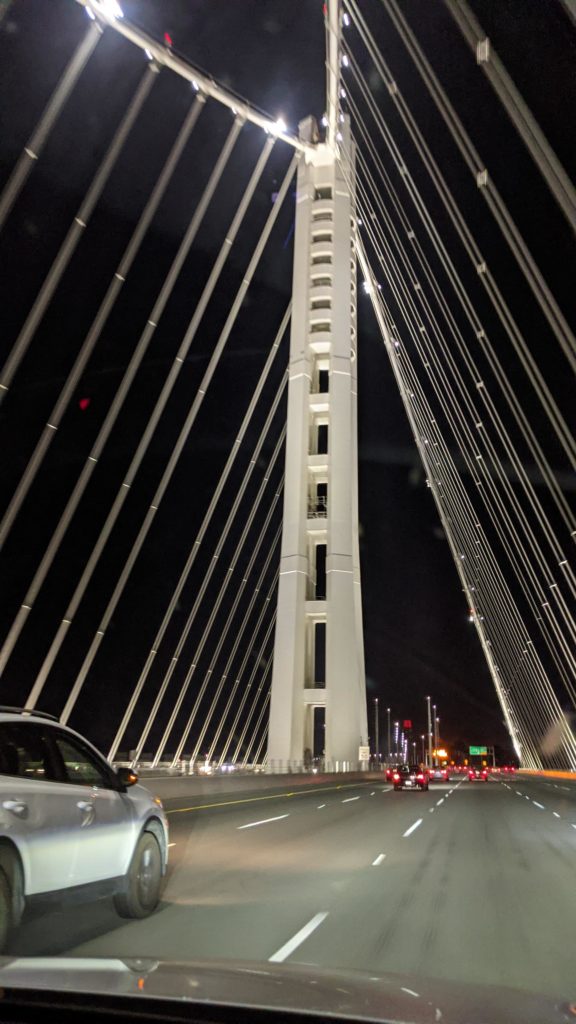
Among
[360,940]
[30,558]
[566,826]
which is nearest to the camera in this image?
[360,940]

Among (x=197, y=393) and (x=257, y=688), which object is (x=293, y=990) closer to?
(x=197, y=393)

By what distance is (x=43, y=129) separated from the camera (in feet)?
58.5

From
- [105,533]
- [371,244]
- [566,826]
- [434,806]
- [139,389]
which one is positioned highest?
[371,244]

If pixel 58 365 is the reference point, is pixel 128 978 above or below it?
below

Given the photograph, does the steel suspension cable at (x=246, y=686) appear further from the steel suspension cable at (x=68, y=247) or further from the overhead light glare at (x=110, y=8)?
the overhead light glare at (x=110, y=8)

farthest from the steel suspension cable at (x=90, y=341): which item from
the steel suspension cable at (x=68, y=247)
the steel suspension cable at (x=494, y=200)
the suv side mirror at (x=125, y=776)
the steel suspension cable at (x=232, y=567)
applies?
the steel suspension cable at (x=232, y=567)

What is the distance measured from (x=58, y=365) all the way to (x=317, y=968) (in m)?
31.1

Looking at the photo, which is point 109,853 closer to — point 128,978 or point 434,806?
point 128,978

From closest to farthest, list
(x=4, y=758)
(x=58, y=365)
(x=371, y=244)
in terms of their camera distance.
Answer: (x=4, y=758) < (x=58, y=365) < (x=371, y=244)

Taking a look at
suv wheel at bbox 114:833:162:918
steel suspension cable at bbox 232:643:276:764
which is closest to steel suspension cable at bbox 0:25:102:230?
suv wheel at bbox 114:833:162:918

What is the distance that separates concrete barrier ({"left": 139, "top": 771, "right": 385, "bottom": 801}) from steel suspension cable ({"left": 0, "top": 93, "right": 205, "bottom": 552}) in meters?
6.44

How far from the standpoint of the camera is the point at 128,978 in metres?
3.93

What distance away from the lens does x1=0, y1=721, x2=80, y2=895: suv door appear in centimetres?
566

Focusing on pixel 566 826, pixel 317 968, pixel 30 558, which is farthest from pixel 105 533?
pixel 30 558
